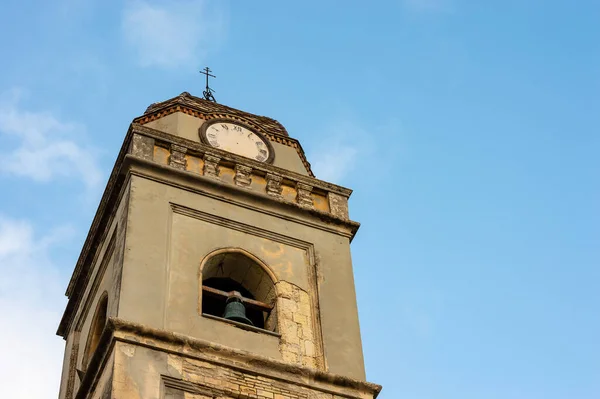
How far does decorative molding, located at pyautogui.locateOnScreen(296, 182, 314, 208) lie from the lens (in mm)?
19781

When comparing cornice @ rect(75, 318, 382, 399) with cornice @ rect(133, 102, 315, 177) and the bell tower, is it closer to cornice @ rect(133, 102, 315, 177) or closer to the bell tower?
the bell tower

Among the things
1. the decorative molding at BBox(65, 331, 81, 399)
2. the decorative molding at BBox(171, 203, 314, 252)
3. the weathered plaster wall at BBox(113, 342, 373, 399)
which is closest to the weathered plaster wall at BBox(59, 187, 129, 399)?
the decorative molding at BBox(65, 331, 81, 399)

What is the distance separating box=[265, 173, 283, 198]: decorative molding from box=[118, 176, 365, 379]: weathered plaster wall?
1.93 ft

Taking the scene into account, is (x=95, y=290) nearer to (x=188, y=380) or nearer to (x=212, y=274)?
(x=212, y=274)

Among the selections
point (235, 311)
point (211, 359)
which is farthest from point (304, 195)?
point (211, 359)

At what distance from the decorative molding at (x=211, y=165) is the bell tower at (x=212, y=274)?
24 millimetres

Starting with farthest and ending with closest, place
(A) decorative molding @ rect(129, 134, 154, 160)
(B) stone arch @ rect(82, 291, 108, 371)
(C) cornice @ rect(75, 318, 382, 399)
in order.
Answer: (A) decorative molding @ rect(129, 134, 154, 160) → (B) stone arch @ rect(82, 291, 108, 371) → (C) cornice @ rect(75, 318, 382, 399)

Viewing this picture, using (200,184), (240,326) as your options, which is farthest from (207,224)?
(240,326)

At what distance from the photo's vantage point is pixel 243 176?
19625 mm

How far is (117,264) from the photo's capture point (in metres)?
17.3

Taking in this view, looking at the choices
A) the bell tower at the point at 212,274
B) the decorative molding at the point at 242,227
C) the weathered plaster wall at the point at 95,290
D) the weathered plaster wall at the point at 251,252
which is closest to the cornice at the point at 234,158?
the bell tower at the point at 212,274

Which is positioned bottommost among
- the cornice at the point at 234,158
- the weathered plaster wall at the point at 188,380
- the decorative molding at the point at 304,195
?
the weathered plaster wall at the point at 188,380

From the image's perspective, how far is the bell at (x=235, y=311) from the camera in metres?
17.1

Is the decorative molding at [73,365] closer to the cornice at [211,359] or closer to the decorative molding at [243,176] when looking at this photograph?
the cornice at [211,359]
